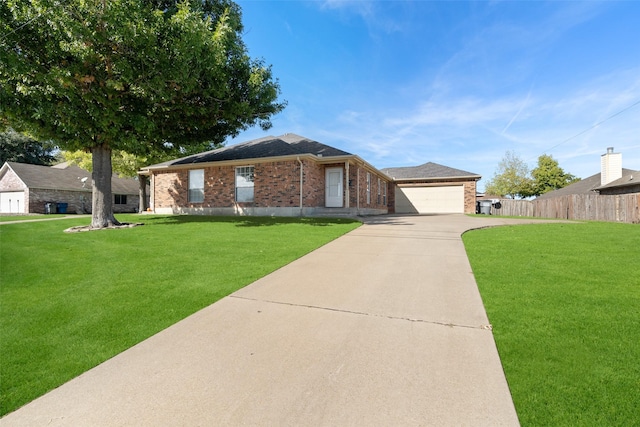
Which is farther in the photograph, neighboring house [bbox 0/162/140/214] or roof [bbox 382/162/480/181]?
neighboring house [bbox 0/162/140/214]

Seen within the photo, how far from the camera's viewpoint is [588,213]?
52.6ft

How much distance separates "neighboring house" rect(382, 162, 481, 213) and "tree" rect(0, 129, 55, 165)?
134 feet

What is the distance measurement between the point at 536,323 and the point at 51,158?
58.3 m

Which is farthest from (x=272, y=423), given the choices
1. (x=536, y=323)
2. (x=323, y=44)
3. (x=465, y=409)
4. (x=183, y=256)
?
(x=323, y=44)

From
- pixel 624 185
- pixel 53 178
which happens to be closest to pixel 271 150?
pixel 624 185

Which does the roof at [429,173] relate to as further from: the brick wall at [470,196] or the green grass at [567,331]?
the green grass at [567,331]

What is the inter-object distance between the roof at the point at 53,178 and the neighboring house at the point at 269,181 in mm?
15165

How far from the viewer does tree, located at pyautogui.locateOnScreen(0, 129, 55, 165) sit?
3600cm

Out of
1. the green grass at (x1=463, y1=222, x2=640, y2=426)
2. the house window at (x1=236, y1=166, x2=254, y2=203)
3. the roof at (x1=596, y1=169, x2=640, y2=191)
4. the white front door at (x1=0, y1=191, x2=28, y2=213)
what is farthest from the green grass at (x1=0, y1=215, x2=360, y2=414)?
the roof at (x1=596, y1=169, x2=640, y2=191)

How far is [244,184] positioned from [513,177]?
3930cm

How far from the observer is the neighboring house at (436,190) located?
20719mm

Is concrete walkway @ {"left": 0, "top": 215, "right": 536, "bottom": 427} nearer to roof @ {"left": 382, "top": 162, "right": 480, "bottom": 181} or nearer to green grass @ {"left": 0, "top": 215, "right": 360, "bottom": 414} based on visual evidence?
green grass @ {"left": 0, "top": 215, "right": 360, "bottom": 414}

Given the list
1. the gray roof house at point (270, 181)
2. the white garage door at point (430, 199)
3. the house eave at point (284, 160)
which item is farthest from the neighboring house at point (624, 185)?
the house eave at point (284, 160)

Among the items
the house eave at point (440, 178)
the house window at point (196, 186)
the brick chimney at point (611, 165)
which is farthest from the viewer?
the brick chimney at point (611, 165)
